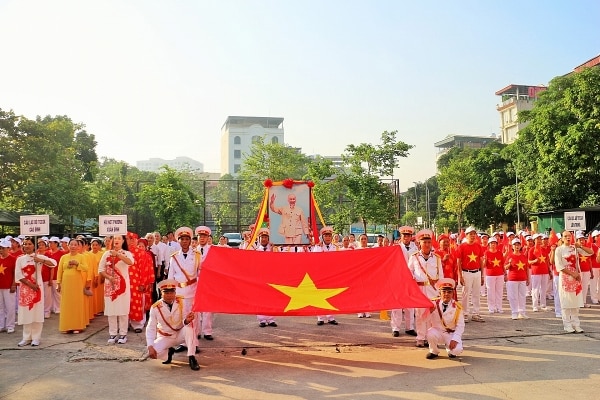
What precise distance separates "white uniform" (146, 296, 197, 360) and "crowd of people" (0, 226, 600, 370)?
0.01 meters

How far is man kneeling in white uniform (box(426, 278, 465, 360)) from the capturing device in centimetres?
795

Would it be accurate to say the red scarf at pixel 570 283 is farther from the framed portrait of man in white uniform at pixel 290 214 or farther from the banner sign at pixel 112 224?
the banner sign at pixel 112 224

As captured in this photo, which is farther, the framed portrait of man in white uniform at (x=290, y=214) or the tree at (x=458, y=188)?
the tree at (x=458, y=188)

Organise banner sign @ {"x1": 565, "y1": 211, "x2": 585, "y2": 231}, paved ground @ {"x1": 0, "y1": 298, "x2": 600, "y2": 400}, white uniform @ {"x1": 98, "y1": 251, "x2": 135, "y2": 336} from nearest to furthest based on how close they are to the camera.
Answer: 1. paved ground @ {"x1": 0, "y1": 298, "x2": 600, "y2": 400}
2. white uniform @ {"x1": 98, "y1": 251, "x2": 135, "y2": 336}
3. banner sign @ {"x1": 565, "y1": 211, "x2": 585, "y2": 231}

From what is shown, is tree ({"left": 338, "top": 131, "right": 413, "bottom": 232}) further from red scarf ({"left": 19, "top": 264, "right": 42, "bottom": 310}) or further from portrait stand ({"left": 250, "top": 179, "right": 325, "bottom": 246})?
red scarf ({"left": 19, "top": 264, "right": 42, "bottom": 310})

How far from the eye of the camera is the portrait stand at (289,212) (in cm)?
1394

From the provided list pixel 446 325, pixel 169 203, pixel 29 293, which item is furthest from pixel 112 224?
pixel 169 203

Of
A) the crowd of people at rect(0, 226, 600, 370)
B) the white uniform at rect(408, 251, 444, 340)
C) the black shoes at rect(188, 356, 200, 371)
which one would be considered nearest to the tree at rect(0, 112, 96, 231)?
the crowd of people at rect(0, 226, 600, 370)

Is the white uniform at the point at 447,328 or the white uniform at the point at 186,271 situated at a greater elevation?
the white uniform at the point at 186,271

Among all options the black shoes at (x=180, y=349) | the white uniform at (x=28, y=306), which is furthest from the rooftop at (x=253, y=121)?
the black shoes at (x=180, y=349)

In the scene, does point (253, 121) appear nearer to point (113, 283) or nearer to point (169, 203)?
point (169, 203)

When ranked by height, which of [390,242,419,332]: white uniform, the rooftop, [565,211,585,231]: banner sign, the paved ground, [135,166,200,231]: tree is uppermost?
the rooftop

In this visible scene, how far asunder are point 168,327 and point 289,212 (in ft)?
22.1

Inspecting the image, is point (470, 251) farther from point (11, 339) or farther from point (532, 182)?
point (532, 182)
